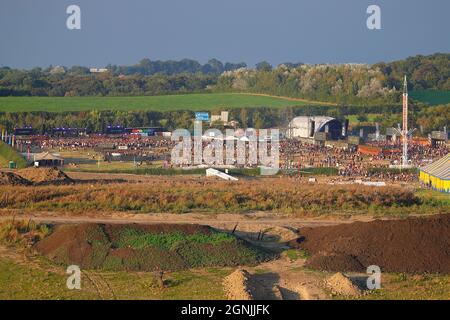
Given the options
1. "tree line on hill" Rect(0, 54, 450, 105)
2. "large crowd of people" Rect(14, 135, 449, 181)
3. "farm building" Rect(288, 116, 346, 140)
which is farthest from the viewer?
"tree line on hill" Rect(0, 54, 450, 105)

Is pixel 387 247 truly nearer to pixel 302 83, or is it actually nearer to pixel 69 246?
pixel 69 246

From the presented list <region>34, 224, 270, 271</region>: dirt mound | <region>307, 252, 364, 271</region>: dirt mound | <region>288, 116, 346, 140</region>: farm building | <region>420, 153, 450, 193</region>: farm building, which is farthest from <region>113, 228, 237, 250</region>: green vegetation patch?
<region>288, 116, 346, 140</region>: farm building

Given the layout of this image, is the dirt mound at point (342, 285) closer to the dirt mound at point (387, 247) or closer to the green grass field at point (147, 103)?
the dirt mound at point (387, 247)

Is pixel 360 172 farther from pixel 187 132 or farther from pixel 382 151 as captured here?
pixel 187 132

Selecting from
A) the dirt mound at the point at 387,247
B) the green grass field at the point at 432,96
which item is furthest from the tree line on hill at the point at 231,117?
the dirt mound at the point at 387,247

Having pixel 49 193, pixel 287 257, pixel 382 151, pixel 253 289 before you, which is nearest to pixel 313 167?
pixel 382 151

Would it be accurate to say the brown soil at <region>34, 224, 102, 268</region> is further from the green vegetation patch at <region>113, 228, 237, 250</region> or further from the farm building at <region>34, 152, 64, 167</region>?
the farm building at <region>34, 152, 64, 167</region>
